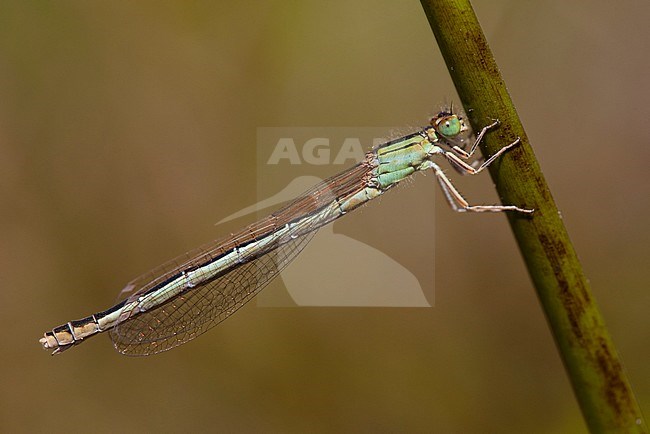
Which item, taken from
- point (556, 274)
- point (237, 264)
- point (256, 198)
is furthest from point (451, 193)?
point (256, 198)

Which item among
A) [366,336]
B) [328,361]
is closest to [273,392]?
[328,361]

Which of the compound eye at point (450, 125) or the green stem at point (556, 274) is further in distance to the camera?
the compound eye at point (450, 125)

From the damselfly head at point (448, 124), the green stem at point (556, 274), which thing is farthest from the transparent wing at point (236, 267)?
the green stem at point (556, 274)

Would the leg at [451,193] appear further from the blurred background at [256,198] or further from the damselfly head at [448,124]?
the blurred background at [256,198]

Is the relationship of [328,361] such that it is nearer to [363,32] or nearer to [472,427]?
[472,427]

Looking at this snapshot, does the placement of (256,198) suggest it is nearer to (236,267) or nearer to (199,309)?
(236,267)
